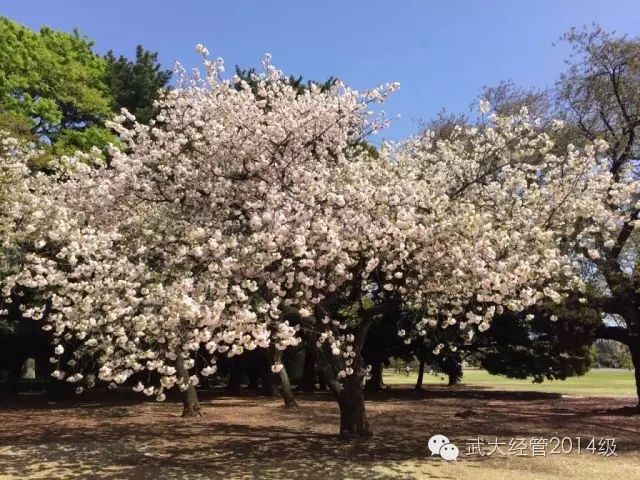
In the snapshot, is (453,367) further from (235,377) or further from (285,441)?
(285,441)

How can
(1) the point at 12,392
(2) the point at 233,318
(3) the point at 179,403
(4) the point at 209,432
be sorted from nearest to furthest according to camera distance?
(2) the point at 233,318 < (4) the point at 209,432 < (3) the point at 179,403 < (1) the point at 12,392

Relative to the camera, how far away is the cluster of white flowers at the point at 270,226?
9.25 meters

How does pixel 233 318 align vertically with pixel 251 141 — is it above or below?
below

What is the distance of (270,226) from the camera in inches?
379

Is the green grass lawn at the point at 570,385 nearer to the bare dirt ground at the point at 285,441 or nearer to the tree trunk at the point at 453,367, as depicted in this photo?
the tree trunk at the point at 453,367

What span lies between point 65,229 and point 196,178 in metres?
2.47

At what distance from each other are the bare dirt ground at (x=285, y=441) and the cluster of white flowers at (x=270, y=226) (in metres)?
2.12

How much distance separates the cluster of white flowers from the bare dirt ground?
212cm

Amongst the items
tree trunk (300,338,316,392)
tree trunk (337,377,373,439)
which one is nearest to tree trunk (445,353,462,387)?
tree trunk (300,338,316,392)

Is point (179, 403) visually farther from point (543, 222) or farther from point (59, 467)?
point (543, 222)

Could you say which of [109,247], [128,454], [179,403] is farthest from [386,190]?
[179,403]

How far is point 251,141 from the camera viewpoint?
10922 millimetres

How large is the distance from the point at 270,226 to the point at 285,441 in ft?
22.6

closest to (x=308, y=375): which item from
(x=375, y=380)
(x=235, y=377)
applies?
(x=375, y=380)
